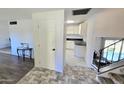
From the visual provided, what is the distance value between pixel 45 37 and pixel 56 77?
1.51 m

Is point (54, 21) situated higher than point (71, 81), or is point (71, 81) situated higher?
point (54, 21)

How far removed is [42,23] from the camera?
3.85m

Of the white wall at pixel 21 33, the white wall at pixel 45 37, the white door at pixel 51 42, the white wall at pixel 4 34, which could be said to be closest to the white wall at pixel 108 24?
the white wall at pixel 45 37

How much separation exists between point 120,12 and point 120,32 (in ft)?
1.92

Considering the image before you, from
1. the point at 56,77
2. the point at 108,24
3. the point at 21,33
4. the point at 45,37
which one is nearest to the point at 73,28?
the point at 21,33

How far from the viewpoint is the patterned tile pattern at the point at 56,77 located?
317 centimetres

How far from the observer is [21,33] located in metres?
5.79

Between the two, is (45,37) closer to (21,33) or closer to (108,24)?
(108,24)

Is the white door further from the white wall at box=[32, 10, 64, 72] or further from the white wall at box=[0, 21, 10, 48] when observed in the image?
the white wall at box=[0, 21, 10, 48]

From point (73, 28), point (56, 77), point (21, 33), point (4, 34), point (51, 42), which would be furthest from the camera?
point (73, 28)

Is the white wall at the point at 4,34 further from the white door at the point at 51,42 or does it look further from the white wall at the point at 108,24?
the white wall at the point at 108,24

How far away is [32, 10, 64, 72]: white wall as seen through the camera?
3.53 meters
